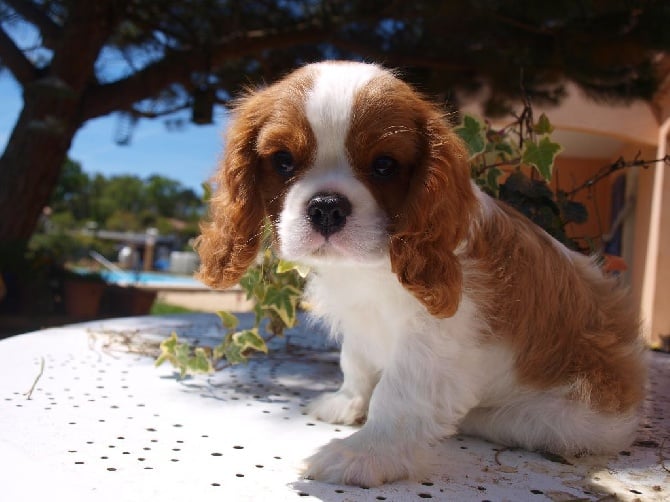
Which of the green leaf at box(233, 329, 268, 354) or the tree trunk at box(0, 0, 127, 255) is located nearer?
the green leaf at box(233, 329, 268, 354)

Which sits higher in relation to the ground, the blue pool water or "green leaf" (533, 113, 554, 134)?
"green leaf" (533, 113, 554, 134)

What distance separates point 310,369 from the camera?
239 cm

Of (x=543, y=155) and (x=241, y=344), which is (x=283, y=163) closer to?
(x=241, y=344)

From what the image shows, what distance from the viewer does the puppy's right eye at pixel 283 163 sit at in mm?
1393

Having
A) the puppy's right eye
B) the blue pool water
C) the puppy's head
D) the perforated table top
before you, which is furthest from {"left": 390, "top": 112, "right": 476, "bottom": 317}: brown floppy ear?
the blue pool water

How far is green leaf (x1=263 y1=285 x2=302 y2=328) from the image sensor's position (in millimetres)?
2115

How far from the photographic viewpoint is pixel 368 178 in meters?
1.33

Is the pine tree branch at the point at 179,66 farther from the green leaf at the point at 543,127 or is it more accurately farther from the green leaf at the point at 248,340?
the green leaf at the point at 248,340

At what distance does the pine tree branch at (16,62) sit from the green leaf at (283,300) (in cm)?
459

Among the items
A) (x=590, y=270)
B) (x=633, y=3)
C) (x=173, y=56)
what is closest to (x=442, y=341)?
(x=590, y=270)

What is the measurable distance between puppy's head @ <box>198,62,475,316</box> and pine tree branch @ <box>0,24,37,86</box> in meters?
5.07

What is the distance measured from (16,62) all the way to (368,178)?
5459mm

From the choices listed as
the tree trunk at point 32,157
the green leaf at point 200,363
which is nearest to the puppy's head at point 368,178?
the green leaf at point 200,363

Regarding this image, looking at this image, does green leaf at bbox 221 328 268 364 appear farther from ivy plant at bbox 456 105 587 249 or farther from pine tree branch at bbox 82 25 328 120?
pine tree branch at bbox 82 25 328 120
